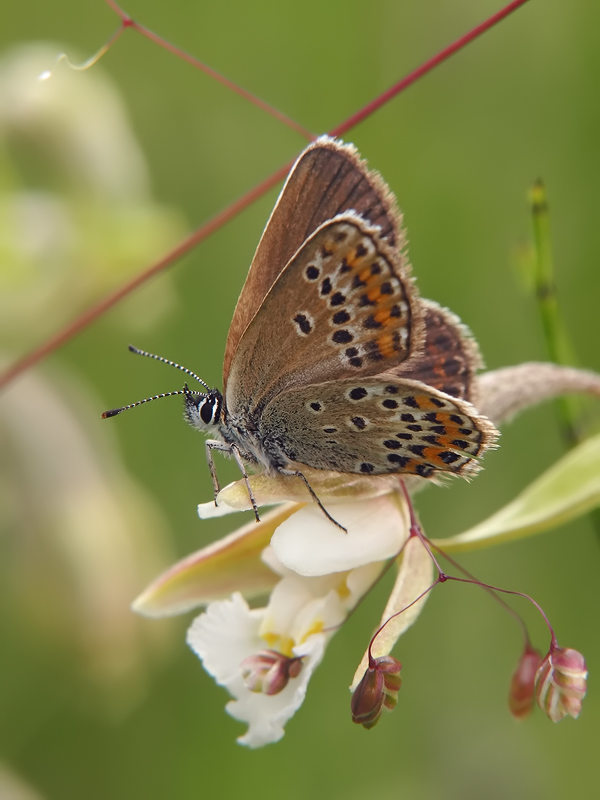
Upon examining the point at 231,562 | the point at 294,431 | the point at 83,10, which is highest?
the point at 83,10

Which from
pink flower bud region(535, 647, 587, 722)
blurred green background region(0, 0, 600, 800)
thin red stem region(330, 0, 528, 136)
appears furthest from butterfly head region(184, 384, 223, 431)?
blurred green background region(0, 0, 600, 800)

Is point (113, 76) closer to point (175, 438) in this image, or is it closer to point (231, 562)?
point (175, 438)

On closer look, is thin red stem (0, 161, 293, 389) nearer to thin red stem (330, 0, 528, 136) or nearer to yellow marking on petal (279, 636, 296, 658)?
thin red stem (330, 0, 528, 136)

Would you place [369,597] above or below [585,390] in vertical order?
below

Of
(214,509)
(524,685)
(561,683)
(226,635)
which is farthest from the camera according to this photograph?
(226,635)

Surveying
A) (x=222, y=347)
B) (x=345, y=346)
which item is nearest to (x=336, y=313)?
(x=345, y=346)

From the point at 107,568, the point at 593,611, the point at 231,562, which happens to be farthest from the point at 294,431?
the point at 593,611

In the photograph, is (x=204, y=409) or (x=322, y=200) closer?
(x=322, y=200)

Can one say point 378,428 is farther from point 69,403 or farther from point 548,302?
point 69,403
